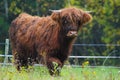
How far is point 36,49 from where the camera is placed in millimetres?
14797

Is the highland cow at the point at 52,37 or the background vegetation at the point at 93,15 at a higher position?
the highland cow at the point at 52,37

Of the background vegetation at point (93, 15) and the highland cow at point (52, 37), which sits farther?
the background vegetation at point (93, 15)

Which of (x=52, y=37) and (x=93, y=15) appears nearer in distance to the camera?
(x=52, y=37)

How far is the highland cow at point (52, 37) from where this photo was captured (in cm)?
1385

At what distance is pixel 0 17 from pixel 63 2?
132 inches

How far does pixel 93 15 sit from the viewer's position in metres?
32.6

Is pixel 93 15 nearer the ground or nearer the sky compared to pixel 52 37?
nearer the ground

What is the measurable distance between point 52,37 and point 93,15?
18372 millimetres

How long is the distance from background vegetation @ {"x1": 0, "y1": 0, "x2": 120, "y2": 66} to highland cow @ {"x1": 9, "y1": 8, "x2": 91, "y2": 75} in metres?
14.0

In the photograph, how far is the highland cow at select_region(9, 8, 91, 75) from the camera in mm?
13852

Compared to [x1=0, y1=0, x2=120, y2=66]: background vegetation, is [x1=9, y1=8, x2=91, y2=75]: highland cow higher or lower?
higher

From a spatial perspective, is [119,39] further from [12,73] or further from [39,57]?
[12,73]

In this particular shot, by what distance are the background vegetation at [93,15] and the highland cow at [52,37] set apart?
1401cm

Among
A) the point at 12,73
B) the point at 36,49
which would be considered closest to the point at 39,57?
the point at 36,49
